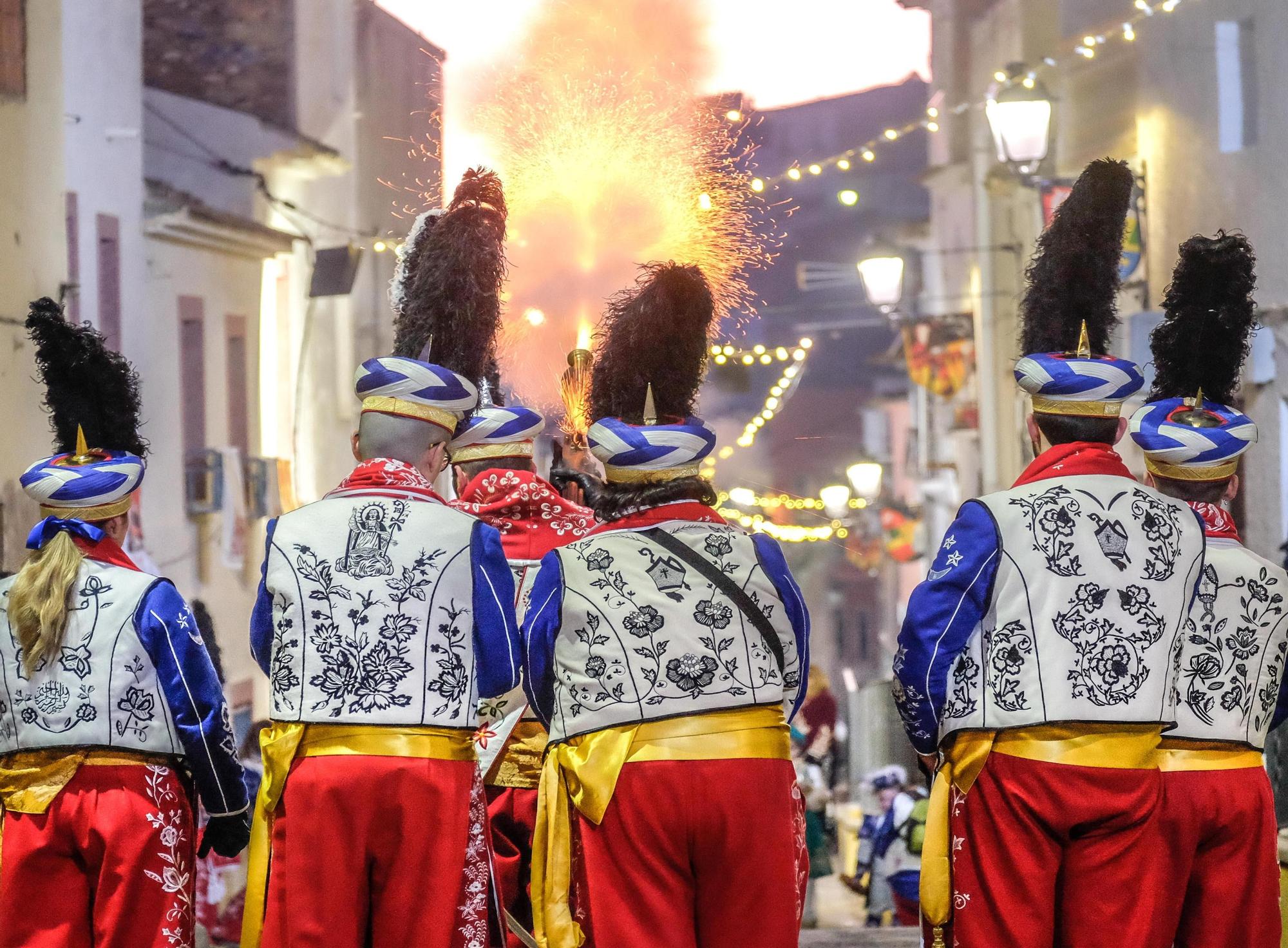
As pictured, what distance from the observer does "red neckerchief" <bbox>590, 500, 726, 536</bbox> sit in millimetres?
4746

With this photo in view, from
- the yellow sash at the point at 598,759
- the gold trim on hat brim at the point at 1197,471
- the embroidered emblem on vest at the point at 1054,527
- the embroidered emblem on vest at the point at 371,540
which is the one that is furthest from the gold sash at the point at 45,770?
the gold trim on hat brim at the point at 1197,471

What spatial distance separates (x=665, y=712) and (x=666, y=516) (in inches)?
20.9

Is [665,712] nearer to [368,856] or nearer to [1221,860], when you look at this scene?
[368,856]

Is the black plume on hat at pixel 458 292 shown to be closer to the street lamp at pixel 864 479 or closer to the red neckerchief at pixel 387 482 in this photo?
the red neckerchief at pixel 387 482

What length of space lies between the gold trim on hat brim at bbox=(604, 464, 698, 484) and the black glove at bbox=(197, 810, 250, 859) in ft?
4.83

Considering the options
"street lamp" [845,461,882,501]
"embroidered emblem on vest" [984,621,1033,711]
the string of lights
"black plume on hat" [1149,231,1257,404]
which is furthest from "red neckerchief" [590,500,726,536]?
"street lamp" [845,461,882,501]

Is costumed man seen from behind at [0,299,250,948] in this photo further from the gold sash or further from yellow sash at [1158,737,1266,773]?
yellow sash at [1158,737,1266,773]

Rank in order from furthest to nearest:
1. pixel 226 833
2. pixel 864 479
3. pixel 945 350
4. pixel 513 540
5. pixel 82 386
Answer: pixel 864 479, pixel 945 350, pixel 513 540, pixel 82 386, pixel 226 833

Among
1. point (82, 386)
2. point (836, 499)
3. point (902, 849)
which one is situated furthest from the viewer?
point (836, 499)

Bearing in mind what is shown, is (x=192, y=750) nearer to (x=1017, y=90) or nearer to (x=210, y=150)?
(x=1017, y=90)

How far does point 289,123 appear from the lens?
17.3 metres

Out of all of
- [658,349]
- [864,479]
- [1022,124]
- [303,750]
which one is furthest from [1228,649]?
[864,479]

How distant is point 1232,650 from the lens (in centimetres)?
491

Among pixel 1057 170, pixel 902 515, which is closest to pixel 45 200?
pixel 1057 170
